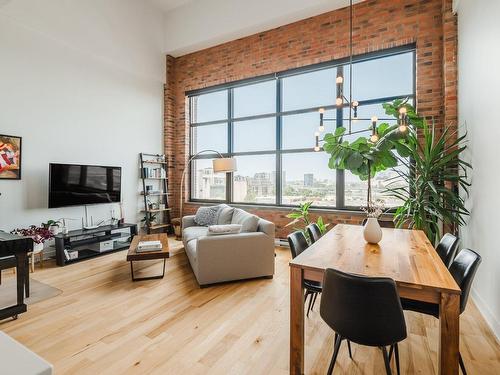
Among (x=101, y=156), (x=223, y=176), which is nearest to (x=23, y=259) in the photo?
(x=101, y=156)

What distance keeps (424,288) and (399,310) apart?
200 mm

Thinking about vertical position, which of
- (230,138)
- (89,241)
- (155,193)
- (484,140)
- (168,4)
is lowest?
(89,241)

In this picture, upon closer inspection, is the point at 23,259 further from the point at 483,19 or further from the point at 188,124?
the point at 483,19

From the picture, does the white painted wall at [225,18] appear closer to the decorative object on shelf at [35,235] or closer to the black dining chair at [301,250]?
the black dining chair at [301,250]

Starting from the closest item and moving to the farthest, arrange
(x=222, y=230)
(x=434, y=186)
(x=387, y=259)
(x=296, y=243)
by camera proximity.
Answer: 1. (x=387, y=259)
2. (x=296, y=243)
3. (x=434, y=186)
4. (x=222, y=230)

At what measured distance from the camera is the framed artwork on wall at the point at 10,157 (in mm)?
3844

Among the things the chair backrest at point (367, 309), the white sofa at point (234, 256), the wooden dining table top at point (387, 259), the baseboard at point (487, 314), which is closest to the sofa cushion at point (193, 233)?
the white sofa at point (234, 256)

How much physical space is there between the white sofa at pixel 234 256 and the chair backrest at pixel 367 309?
1.91 metres

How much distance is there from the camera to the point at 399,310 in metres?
1.37

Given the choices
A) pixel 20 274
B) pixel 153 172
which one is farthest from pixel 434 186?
pixel 153 172

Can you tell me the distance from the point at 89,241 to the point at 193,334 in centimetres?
307

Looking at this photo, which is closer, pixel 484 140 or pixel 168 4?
pixel 484 140

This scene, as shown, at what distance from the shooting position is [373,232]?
229cm

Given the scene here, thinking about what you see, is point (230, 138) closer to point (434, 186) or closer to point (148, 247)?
point (148, 247)
